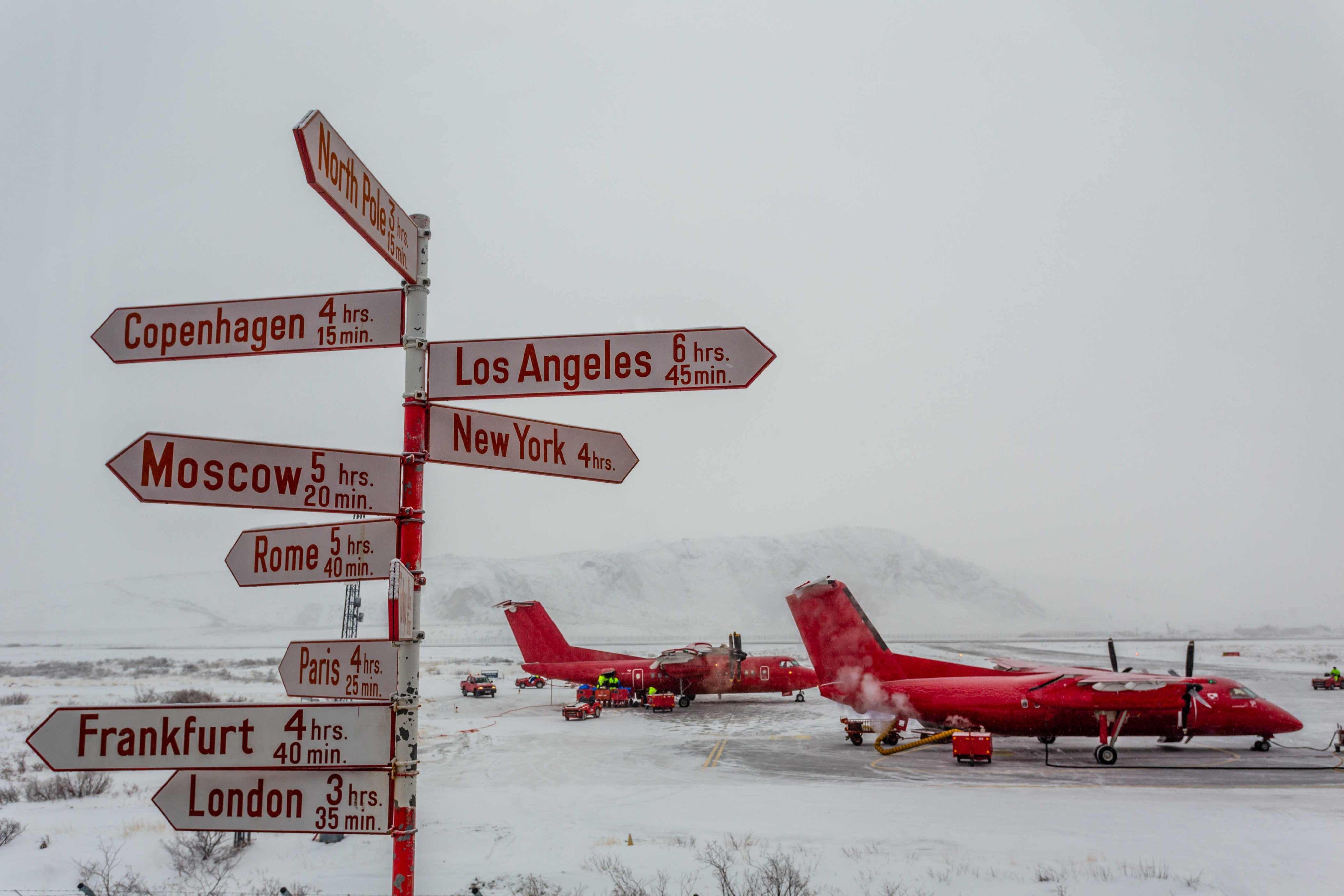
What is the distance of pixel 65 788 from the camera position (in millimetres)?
15852

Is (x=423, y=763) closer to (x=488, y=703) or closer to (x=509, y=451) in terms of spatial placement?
(x=488, y=703)

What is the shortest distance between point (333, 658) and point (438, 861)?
27.9 feet

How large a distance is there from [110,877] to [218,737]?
31.2ft

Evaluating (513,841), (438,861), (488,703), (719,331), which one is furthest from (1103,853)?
(488,703)

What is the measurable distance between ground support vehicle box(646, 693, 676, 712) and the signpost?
2904 centimetres

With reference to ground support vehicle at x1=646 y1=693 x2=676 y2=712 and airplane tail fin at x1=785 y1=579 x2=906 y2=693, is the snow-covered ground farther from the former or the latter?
ground support vehicle at x1=646 y1=693 x2=676 y2=712

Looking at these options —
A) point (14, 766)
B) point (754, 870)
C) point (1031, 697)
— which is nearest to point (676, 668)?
point (1031, 697)

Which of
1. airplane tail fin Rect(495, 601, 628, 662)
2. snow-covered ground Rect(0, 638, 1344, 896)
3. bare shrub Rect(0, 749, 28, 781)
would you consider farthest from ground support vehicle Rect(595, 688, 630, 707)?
bare shrub Rect(0, 749, 28, 781)

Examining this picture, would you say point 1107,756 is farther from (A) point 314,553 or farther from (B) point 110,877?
(A) point 314,553

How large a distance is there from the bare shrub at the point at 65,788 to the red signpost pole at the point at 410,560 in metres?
16.1

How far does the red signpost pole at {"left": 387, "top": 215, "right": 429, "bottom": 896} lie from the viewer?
386cm

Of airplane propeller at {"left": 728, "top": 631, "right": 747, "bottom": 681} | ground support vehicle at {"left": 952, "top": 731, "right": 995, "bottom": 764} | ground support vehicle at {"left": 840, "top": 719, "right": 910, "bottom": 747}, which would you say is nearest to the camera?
ground support vehicle at {"left": 952, "top": 731, "right": 995, "bottom": 764}

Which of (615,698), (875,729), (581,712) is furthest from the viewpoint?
(615,698)

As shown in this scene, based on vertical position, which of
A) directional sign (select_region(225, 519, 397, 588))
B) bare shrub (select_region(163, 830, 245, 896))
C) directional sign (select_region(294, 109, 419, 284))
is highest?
directional sign (select_region(294, 109, 419, 284))
